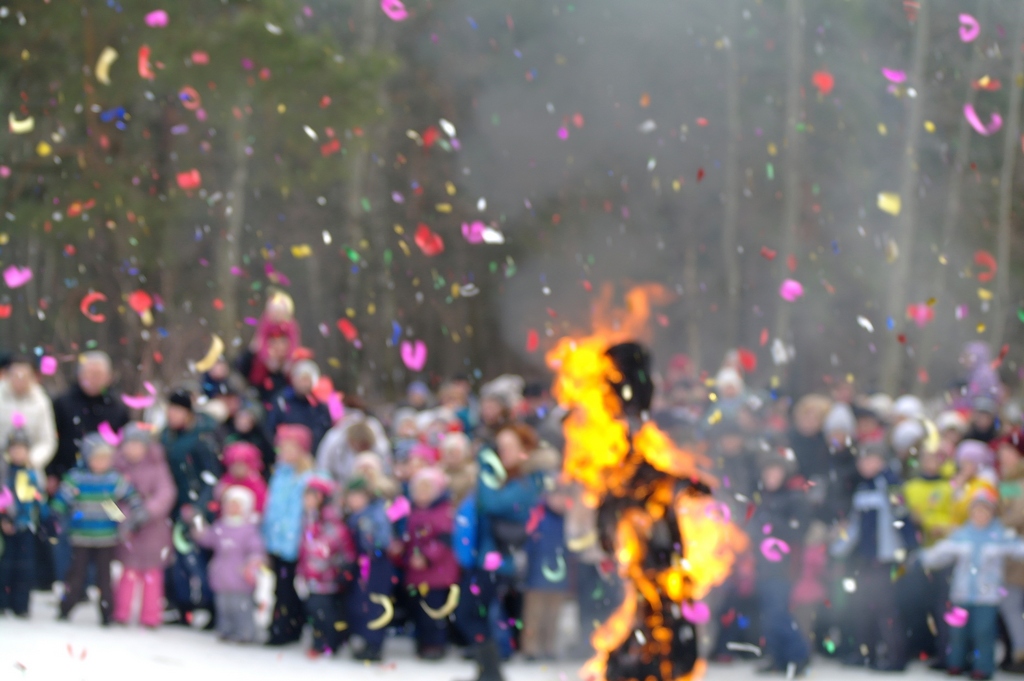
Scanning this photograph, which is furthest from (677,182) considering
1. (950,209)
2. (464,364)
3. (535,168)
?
(950,209)

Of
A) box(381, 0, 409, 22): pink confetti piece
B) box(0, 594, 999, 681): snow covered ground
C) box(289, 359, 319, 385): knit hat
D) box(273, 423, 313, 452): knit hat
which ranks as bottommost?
box(0, 594, 999, 681): snow covered ground

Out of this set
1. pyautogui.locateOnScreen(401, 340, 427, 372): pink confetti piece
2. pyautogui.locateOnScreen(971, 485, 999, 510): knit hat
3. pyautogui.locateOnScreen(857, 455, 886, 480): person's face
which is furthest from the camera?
pyautogui.locateOnScreen(401, 340, 427, 372): pink confetti piece

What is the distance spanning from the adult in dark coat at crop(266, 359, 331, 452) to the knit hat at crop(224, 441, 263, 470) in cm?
33

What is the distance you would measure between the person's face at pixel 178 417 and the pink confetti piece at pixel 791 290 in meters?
11.0

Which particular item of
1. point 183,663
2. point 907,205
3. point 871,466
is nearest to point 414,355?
point 907,205

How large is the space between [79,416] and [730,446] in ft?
13.0

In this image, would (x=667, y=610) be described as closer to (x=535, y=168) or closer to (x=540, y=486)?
(x=540, y=486)

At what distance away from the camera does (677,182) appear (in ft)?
44.1

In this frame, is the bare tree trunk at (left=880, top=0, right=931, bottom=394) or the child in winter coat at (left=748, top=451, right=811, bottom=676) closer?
the child in winter coat at (left=748, top=451, right=811, bottom=676)

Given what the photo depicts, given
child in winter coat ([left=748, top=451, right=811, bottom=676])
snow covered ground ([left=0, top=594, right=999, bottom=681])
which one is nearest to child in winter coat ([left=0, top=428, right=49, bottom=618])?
snow covered ground ([left=0, top=594, right=999, bottom=681])

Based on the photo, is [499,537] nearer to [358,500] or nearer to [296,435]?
[358,500]

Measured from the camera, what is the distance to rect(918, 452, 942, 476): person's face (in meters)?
8.14

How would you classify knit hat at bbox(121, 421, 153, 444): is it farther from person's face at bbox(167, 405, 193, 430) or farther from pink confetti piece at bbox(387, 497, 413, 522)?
pink confetti piece at bbox(387, 497, 413, 522)

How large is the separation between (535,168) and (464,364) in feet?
35.1
